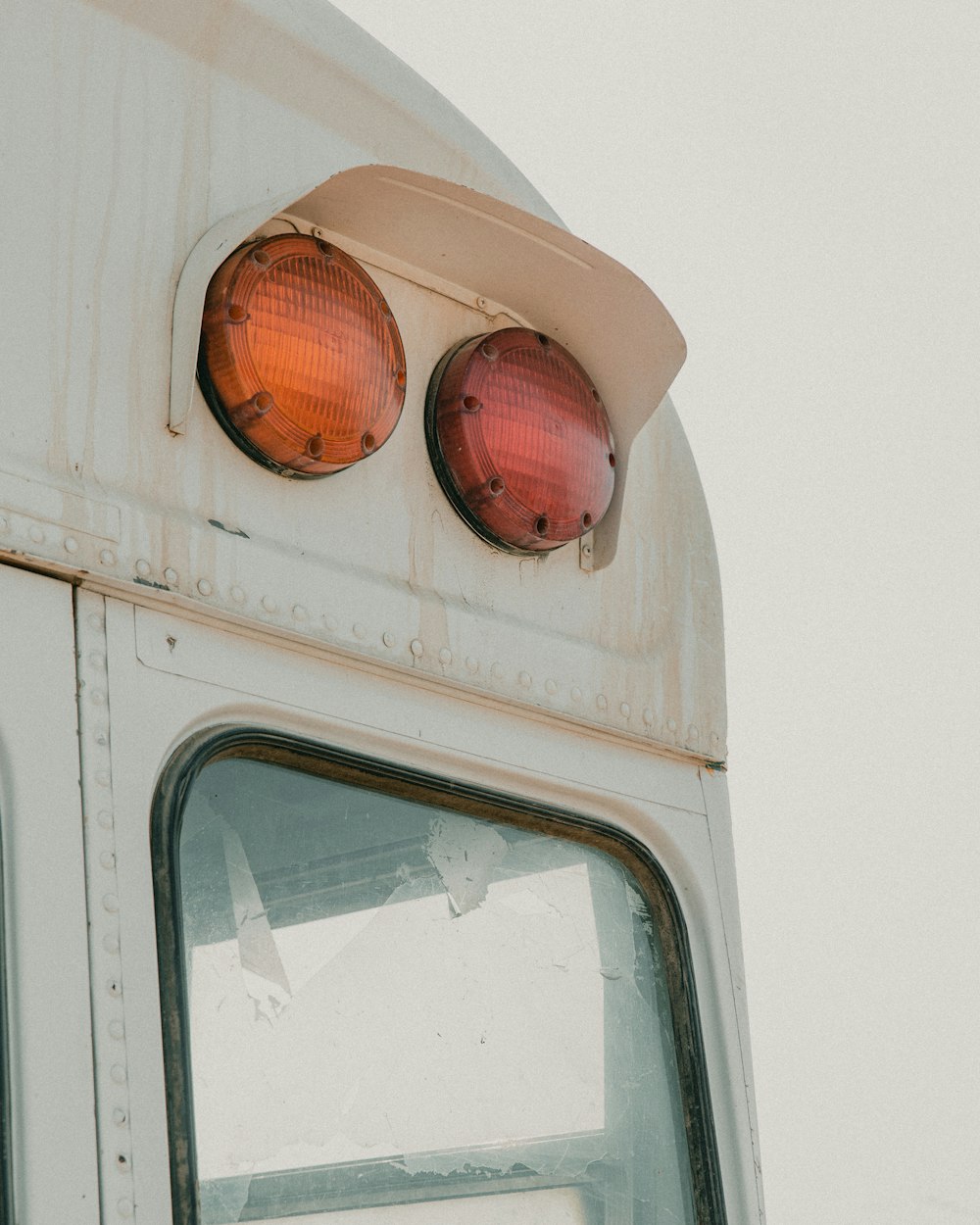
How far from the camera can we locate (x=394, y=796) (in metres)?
1.40

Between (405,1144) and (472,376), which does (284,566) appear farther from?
(405,1144)

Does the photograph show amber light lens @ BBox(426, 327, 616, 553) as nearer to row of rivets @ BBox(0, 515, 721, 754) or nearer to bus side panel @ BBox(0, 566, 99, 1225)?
row of rivets @ BBox(0, 515, 721, 754)

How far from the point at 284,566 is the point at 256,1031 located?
1.21 ft

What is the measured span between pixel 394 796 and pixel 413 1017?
0.63 feet

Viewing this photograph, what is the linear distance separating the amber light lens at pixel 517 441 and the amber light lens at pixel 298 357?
10 cm

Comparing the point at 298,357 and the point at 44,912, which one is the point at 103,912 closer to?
the point at 44,912

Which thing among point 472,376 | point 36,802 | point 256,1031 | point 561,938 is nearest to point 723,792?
point 561,938

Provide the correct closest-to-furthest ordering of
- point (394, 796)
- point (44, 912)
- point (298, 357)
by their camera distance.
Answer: point (44, 912) → point (298, 357) → point (394, 796)

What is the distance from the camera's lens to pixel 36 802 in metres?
1.09

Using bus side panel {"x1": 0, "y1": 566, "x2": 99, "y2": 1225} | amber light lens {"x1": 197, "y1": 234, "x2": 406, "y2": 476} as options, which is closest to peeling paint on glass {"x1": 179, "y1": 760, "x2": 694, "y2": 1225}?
bus side panel {"x1": 0, "y1": 566, "x2": 99, "y2": 1225}

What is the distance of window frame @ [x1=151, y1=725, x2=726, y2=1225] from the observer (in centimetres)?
112

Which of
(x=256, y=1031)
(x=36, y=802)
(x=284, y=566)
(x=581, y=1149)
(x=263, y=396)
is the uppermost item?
(x=263, y=396)

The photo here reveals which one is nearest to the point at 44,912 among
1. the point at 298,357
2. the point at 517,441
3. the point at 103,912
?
the point at 103,912

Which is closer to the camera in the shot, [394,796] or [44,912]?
[44,912]
